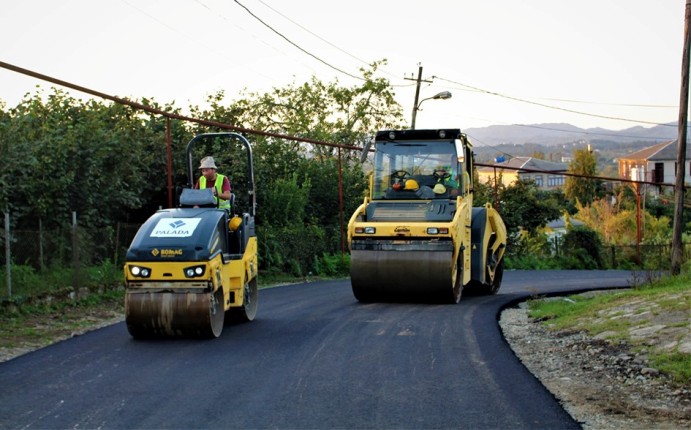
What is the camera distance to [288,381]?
27.5ft

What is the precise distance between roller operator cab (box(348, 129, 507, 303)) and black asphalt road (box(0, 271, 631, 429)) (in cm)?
248

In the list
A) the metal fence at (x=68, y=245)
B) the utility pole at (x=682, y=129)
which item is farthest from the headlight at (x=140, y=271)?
the utility pole at (x=682, y=129)

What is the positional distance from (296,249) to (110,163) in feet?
24.1

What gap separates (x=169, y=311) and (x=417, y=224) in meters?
5.95

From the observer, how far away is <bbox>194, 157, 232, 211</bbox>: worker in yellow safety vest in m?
11.8

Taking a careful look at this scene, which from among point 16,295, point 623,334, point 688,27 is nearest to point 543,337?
point 623,334

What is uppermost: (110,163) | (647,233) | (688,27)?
(688,27)

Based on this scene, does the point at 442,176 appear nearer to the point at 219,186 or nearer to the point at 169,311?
the point at 219,186

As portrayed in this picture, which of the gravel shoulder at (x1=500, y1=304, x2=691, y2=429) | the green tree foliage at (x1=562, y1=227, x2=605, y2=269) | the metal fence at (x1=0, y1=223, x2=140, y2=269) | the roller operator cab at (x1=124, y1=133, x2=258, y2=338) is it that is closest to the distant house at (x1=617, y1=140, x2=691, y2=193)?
the green tree foliage at (x1=562, y1=227, x2=605, y2=269)

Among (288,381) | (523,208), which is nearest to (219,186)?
(288,381)

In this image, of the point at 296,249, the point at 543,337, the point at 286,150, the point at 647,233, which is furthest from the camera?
the point at 647,233

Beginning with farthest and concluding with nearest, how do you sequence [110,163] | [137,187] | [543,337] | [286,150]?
1. [286,150]
2. [137,187]
3. [110,163]
4. [543,337]

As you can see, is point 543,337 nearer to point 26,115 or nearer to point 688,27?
point 26,115

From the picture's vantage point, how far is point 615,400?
7.77 m
